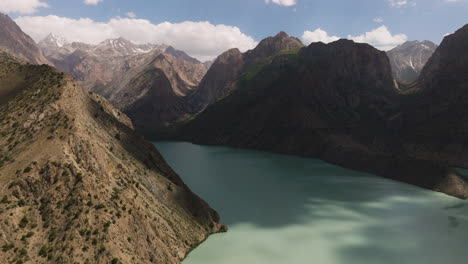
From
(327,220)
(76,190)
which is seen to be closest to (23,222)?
(76,190)

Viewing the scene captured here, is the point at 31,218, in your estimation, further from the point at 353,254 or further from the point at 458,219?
the point at 458,219

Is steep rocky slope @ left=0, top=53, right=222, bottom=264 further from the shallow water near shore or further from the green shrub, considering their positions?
the shallow water near shore

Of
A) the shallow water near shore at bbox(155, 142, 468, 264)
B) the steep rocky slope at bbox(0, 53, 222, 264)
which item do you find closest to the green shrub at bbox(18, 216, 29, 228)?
the steep rocky slope at bbox(0, 53, 222, 264)

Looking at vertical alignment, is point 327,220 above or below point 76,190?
above

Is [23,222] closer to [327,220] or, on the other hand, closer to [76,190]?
[76,190]

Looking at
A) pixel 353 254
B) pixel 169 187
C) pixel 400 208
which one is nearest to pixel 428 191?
pixel 400 208
